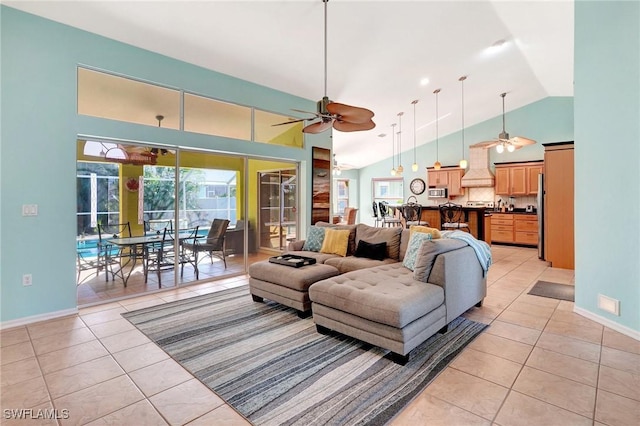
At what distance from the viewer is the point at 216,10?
347 cm

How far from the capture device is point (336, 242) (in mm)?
4430

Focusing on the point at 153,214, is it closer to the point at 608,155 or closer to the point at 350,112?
the point at 350,112

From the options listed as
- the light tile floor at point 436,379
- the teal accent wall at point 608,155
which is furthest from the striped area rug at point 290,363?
the teal accent wall at point 608,155

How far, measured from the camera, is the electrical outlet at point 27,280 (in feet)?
10.8

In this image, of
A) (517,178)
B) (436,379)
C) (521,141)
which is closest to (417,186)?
(517,178)

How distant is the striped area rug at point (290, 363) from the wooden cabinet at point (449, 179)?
6988mm

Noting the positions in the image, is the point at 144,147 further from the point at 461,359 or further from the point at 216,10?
the point at 461,359

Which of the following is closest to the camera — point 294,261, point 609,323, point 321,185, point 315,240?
point 609,323

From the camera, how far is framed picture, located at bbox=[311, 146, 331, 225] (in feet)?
20.8

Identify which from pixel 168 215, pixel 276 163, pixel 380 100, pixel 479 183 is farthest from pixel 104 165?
pixel 479 183

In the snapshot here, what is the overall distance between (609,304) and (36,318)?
605cm

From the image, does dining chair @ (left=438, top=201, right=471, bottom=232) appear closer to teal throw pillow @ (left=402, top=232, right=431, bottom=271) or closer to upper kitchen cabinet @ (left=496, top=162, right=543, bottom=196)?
upper kitchen cabinet @ (left=496, top=162, right=543, bottom=196)

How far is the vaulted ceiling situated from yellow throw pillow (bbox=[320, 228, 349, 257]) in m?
2.68

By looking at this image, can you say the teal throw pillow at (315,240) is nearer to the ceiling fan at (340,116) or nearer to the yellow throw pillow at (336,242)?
the yellow throw pillow at (336,242)
